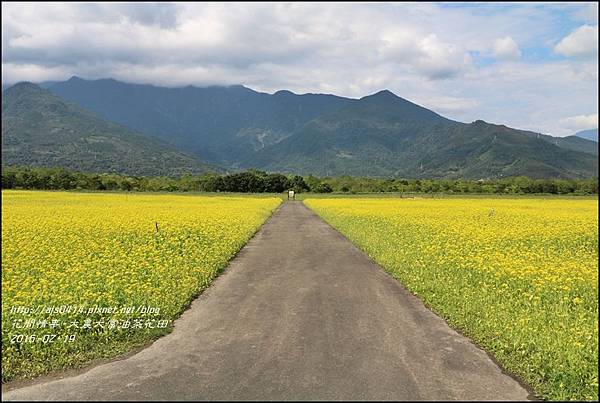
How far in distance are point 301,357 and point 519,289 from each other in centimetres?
639

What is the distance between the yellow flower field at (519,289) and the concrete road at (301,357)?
0.54 meters

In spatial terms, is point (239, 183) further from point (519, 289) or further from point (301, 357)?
point (301, 357)

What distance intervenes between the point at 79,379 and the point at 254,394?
2.72 m

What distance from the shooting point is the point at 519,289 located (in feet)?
35.2

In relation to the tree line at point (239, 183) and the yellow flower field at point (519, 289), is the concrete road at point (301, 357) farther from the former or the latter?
the tree line at point (239, 183)

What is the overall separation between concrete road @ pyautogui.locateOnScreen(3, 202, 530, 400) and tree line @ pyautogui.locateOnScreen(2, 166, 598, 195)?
4030 centimetres

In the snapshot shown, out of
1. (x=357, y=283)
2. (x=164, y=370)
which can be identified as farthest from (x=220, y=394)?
(x=357, y=283)

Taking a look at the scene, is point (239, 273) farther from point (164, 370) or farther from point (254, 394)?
point (254, 394)

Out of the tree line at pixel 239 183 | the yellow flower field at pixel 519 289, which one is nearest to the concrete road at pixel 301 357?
the yellow flower field at pixel 519 289

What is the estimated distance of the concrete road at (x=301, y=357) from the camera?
5.99 metres

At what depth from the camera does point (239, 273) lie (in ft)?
48.1

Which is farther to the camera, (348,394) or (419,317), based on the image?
(419,317)

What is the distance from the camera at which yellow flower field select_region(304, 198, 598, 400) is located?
6.87 m

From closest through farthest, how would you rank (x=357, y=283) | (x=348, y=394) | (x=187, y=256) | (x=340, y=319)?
(x=348, y=394) < (x=340, y=319) < (x=357, y=283) < (x=187, y=256)
